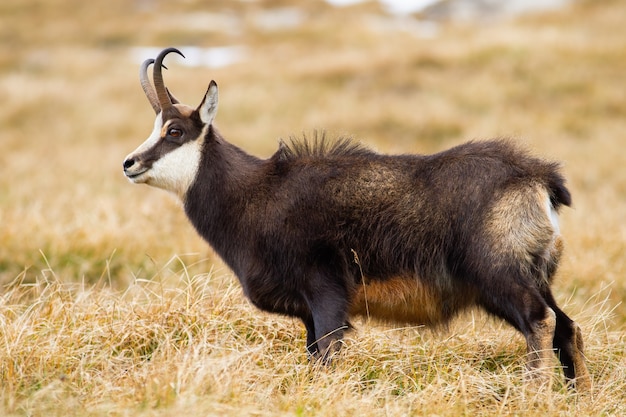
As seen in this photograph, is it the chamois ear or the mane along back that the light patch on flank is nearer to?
the chamois ear

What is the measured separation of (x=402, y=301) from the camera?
4.53 meters

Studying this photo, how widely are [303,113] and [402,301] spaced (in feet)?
40.2

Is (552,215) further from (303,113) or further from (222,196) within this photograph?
(303,113)

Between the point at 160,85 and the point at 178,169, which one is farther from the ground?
the point at 160,85

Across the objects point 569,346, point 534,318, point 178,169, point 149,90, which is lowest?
point 569,346

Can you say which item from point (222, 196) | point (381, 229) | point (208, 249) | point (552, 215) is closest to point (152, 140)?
point (222, 196)

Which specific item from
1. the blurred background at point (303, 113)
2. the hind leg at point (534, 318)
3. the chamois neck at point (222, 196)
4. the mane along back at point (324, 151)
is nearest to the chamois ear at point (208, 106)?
the chamois neck at point (222, 196)

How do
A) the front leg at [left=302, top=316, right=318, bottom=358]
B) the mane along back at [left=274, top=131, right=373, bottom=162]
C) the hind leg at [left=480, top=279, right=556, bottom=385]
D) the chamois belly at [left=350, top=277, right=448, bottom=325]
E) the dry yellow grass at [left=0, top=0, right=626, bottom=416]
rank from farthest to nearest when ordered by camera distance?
the mane along back at [left=274, top=131, right=373, bottom=162], the front leg at [left=302, top=316, right=318, bottom=358], the chamois belly at [left=350, top=277, right=448, bottom=325], the hind leg at [left=480, top=279, right=556, bottom=385], the dry yellow grass at [left=0, top=0, right=626, bottom=416]

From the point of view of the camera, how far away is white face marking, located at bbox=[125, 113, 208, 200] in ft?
15.4

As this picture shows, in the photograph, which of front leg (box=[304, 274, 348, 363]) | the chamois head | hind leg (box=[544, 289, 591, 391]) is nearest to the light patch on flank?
the chamois head

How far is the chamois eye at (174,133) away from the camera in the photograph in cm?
474

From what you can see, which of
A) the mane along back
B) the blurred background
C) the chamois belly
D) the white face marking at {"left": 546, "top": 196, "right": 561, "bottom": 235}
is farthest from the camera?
the blurred background

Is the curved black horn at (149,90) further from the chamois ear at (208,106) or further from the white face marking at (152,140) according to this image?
the chamois ear at (208,106)

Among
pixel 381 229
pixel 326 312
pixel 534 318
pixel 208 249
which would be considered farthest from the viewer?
pixel 208 249
